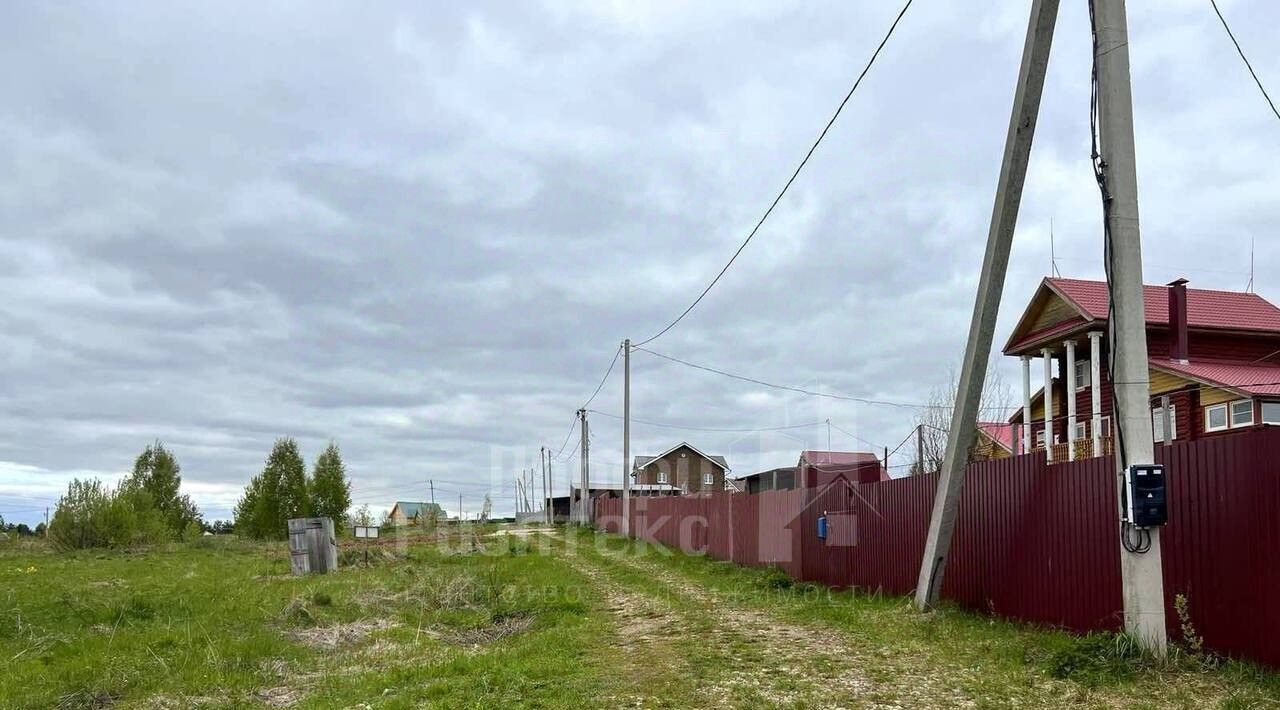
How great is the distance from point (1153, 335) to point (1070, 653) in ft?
62.1

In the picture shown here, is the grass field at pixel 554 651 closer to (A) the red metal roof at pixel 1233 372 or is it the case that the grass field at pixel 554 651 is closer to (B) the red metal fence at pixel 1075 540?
(B) the red metal fence at pixel 1075 540

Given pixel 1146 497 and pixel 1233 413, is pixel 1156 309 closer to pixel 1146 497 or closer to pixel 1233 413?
pixel 1233 413

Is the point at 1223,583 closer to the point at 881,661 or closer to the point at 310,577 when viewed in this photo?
the point at 881,661

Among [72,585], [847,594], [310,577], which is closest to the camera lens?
[847,594]

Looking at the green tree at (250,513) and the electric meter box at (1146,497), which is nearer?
the electric meter box at (1146,497)

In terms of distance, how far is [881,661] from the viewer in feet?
29.3

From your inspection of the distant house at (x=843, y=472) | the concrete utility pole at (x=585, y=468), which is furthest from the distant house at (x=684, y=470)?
the distant house at (x=843, y=472)

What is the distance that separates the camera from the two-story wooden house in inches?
859

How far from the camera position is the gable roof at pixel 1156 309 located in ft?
80.1

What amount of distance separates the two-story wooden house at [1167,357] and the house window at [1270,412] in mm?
29

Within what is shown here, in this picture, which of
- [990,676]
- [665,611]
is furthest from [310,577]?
[990,676]

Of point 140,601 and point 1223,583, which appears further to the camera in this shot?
point 140,601

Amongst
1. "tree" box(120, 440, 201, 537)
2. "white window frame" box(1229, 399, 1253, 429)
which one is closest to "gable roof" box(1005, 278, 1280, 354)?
"white window frame" box(1229, 399, 1253, 429)

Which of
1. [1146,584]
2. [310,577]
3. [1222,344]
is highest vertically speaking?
[1222,344]
